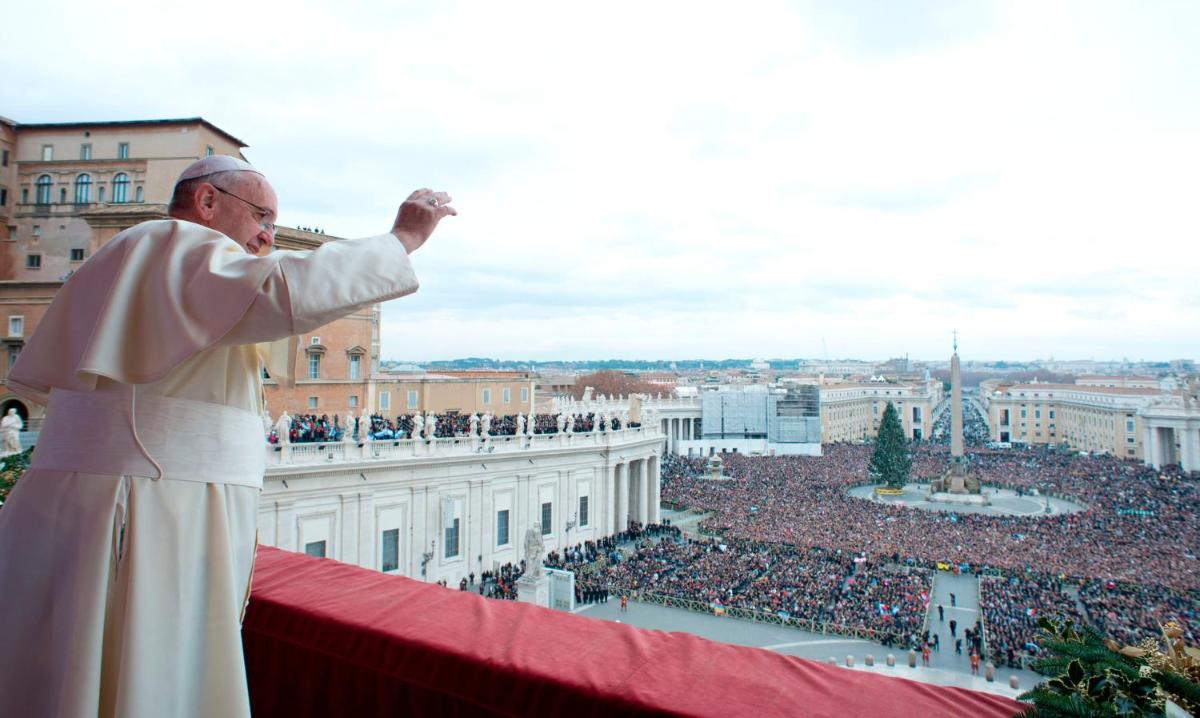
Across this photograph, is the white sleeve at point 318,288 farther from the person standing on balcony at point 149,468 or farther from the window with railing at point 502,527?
the window with railing at point 502,527

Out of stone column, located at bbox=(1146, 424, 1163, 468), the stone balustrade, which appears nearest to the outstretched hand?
the stone balustrade

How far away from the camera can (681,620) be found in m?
22.0

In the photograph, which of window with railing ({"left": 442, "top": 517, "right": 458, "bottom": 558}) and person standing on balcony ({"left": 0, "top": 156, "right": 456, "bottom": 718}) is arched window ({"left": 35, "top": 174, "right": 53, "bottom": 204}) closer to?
window with railing ({"left": 442, "top": 517, "right": 458, "bottom": 558})

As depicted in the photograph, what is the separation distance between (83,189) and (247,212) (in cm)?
3450

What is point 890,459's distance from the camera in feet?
184

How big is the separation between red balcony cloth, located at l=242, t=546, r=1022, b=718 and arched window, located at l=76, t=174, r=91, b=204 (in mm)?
33502

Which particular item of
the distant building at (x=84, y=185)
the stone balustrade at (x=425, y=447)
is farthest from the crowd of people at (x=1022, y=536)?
the distant building at (x=84, y=185)

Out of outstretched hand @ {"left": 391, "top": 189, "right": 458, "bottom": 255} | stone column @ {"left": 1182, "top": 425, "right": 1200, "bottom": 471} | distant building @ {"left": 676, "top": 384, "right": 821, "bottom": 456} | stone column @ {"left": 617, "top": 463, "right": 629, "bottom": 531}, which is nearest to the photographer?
outstretched hand @ {"left": 391, "top": 189, "right": 458, "bottom": 255}

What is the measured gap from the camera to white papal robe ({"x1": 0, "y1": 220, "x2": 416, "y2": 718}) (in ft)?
6.18

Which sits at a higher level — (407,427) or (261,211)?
(261,211)

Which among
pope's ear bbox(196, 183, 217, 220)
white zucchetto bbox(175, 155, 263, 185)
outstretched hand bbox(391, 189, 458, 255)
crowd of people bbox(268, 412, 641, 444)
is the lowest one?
crowd of people bbox(268, 412, 641, 444)

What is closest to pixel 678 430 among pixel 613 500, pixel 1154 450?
pixel 613 500

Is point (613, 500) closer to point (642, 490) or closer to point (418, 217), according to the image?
point (642, 490)

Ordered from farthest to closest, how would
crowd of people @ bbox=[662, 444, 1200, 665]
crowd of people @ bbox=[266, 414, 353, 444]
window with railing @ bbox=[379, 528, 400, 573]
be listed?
window with railing @ bbox=[379, 528, 400, 573]
crowd of people @ bbox=[266, 414, 353, 444]
crowd of people @ bbox=[662, 444, 1200, 665]
